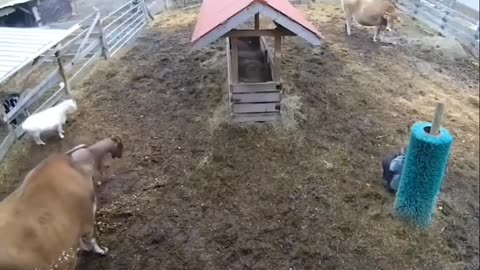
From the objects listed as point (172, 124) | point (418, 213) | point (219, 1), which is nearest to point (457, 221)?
point (418, 213)

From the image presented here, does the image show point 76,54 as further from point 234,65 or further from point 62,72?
point 234,65

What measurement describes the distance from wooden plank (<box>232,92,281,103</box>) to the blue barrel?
5.33 feet

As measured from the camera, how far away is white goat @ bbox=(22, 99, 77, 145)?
12.7ft

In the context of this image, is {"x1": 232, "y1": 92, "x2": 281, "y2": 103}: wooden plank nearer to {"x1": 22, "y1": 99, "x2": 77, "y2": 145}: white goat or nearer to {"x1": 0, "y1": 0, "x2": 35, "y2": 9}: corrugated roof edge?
{"x1": 22, "y1": 99, "x2": 77, "y2": 145}: white goat

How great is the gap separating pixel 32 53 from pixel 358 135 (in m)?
2.90

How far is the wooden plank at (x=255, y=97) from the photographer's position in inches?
163

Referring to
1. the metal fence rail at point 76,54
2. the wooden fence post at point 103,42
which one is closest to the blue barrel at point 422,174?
the metal fence rail at point 76,54

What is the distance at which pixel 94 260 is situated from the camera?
110 inches

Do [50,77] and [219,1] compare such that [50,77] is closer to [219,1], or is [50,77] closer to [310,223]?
[219,1]

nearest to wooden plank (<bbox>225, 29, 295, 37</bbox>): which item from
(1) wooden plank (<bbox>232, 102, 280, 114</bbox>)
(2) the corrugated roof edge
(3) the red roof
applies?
(3) the red roof

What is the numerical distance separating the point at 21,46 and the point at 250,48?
8.24 feet

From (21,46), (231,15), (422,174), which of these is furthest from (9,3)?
(422,174)

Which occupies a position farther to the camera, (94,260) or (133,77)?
(133,77)

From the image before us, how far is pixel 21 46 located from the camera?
3.85 meters
